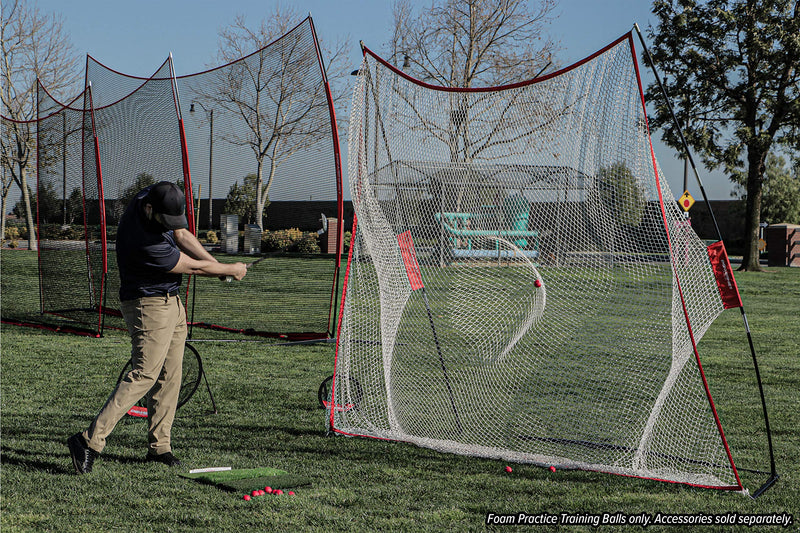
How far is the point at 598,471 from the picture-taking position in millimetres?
4852

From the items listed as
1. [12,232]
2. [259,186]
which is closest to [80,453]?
[259,186]

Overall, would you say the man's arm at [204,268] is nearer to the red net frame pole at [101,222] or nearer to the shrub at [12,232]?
the red net frame pole at [101,222]

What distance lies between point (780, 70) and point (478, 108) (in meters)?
24.8

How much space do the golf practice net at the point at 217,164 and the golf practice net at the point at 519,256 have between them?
Answer: 7.51ft

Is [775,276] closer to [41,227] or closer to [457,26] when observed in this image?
[457,26]

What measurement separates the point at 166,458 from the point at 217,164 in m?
6.05

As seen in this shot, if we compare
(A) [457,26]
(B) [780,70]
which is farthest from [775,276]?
(A) [457,26]

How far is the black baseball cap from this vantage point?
466cm

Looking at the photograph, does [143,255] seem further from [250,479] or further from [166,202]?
[250,479]

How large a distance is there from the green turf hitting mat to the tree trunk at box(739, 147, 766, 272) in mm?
25413

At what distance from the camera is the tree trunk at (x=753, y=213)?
26.9 meters

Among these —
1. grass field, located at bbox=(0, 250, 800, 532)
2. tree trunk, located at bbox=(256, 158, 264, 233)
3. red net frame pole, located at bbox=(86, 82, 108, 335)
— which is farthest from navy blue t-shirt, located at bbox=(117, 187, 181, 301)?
red net frame pole, located at bbox=(86, 82, 108, 335)

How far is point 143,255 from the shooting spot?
4750 mm

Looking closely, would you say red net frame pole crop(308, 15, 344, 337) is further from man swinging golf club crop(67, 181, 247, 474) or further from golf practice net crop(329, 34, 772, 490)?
man swinging golf club crop(67, 181, 247, 474)
